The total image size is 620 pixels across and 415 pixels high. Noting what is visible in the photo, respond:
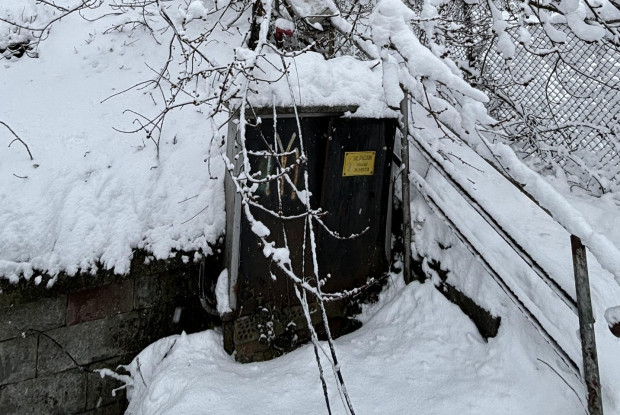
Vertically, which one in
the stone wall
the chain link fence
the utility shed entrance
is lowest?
the stone wall

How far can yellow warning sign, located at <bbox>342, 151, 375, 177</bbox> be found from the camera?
115 inches

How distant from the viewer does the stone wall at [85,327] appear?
2.67m

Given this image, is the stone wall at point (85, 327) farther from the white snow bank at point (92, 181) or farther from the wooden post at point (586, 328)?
the wooden post at point (586, 328)

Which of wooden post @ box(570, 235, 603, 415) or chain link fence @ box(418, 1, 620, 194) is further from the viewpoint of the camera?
chain link fence @ box(418, 1, 620, 194)

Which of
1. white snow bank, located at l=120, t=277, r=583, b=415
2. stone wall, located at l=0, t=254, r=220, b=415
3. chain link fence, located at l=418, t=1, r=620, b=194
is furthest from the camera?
chain link fence, located at l=418, t=1, r=620, b=194

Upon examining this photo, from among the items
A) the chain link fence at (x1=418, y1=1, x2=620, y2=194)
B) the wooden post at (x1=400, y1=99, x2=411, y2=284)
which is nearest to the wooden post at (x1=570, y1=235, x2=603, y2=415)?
the wooden post at (x1=400, y1=99, x2=411, y2=284)

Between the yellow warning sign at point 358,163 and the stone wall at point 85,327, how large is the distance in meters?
1.20

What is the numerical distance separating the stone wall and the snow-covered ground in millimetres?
119

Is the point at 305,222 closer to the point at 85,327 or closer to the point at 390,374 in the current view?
the point at 390,374

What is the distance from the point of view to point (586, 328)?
6.20 feet

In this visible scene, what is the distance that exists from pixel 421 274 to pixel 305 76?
5.32 ft

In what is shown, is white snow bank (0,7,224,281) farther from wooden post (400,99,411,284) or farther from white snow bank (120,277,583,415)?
wooden post (400,99,411,284)

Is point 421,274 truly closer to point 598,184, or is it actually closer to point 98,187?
point 598,184

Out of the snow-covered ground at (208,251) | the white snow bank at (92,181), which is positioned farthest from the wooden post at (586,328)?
the white snow bank at (92,181)
